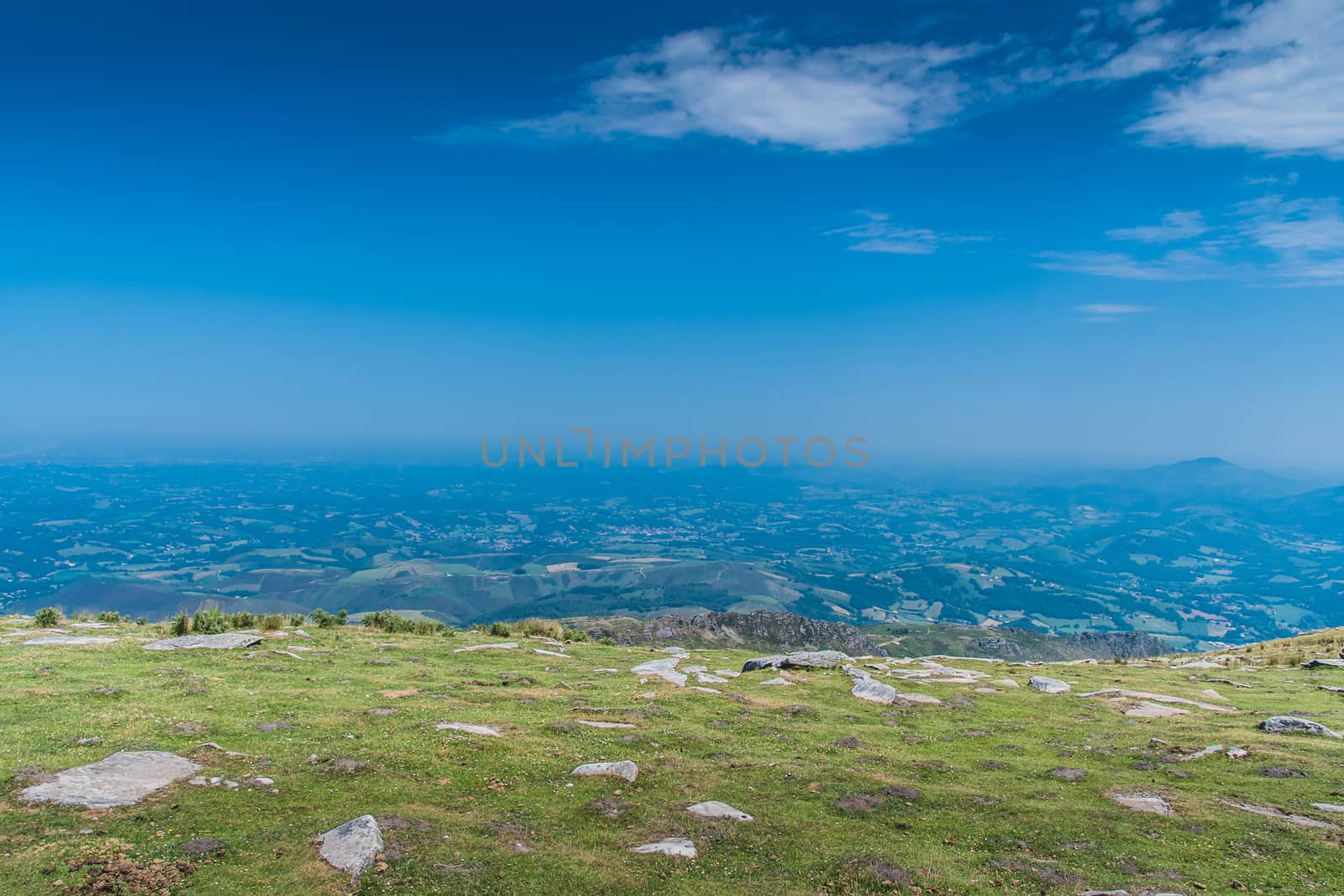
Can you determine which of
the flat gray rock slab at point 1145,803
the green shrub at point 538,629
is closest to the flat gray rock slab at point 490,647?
the green shrub at point 538,629

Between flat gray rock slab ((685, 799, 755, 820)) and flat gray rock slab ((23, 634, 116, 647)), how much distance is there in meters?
27.9

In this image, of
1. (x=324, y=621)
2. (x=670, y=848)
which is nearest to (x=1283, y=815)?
(x=670, y=848)

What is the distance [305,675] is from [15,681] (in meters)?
8.27

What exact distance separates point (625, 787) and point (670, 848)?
3.44 metres

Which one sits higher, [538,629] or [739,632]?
[538,629]

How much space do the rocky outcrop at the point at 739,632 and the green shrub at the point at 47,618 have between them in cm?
5354

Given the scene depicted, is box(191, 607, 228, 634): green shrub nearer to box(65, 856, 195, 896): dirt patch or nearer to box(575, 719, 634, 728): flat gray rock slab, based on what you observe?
box(575, 719, 634, 728): flat gray rock slab

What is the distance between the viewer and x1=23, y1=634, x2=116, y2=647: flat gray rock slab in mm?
27547

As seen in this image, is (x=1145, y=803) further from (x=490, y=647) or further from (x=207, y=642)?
(x=207, y=642)

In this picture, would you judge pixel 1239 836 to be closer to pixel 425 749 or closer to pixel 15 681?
pixel 425 749

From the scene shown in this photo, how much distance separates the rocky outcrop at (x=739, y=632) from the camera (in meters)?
87.8

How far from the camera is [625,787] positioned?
1681 cm

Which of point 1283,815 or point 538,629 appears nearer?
point 1283,815

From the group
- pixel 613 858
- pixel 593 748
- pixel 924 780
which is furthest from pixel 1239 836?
pixel 593 748
